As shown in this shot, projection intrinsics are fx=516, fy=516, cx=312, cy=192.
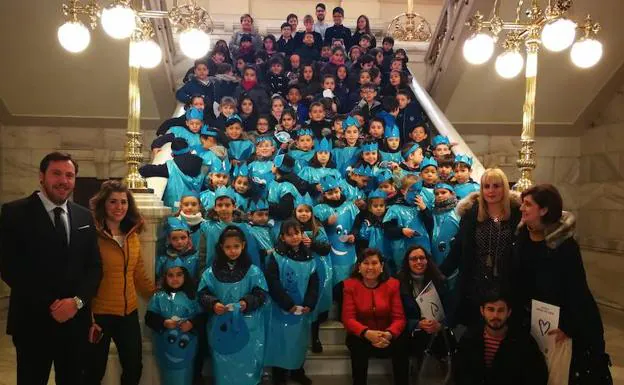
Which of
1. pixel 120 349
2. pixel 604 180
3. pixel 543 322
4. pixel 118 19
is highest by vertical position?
pixel 118 19

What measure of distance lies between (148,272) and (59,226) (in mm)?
1137

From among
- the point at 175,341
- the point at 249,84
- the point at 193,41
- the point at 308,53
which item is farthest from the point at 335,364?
the point at 308,53

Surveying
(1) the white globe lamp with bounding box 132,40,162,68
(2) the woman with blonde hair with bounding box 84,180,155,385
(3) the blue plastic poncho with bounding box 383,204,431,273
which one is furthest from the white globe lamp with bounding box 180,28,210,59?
(3) the blue plastic poncho with bounding box 383,204,431,273

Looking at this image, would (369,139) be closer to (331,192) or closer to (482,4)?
(331,192)

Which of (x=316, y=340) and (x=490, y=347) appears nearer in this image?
(x=490, y=347)

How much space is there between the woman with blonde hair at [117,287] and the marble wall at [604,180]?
689 cm

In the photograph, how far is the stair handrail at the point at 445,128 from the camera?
6.14 m

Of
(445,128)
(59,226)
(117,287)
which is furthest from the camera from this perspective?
(445,128)

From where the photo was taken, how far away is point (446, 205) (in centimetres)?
505

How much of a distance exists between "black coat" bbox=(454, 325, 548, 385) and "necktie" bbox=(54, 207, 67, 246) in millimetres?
2742

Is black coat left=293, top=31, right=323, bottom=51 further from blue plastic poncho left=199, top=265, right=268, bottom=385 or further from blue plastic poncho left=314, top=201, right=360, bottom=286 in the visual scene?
blue plastic poncho left=199, top=265, right=268, bottom=385

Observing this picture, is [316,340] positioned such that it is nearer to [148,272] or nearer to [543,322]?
[148,272]

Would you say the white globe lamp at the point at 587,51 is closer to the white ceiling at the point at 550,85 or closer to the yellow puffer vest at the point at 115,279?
the white ceiling at the point at 550,85

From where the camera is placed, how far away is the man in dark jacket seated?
3.38 m
